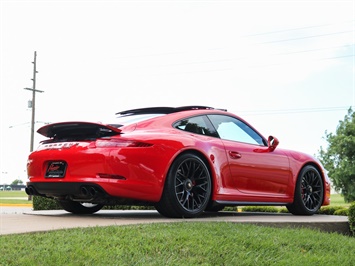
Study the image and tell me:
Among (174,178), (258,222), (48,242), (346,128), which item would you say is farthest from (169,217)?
(346,128)

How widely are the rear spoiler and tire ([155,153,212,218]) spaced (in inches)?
34.6

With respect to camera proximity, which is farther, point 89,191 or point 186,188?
point 186,188

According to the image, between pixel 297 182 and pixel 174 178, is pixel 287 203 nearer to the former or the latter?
pixel 297 182

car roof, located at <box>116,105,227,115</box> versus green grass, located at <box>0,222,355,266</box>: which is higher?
car roof, located at <box>116,105,227,115</box>

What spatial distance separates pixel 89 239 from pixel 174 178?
1.78 m

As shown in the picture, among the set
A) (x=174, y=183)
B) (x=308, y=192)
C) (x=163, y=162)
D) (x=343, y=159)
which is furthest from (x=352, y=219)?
(x=343, y=159)

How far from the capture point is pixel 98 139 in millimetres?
6680

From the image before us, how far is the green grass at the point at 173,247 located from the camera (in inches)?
184

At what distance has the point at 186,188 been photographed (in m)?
6.86

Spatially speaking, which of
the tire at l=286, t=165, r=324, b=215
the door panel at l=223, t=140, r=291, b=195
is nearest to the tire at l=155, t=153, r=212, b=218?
the door panel at l=223, t=140, r=291, b=195

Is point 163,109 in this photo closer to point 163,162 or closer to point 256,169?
point 163,162

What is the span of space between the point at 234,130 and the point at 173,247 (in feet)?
11.0

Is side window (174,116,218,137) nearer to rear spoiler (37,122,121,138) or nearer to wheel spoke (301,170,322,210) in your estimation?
rear spoiler (37,122,121,138)

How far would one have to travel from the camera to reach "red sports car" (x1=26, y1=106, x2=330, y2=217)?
21.4 feet
